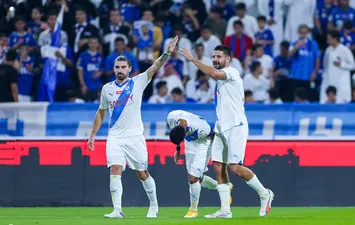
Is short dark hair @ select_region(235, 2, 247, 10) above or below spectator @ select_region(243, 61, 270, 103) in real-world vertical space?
above

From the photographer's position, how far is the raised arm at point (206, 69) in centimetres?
1315

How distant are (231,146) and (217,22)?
929 cm

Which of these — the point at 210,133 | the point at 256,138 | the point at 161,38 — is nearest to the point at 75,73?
the point at 161,38

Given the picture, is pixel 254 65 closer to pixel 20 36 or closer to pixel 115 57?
pixel 115 57

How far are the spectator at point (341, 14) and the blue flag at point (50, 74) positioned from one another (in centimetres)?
598

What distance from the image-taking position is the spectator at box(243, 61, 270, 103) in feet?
69.8

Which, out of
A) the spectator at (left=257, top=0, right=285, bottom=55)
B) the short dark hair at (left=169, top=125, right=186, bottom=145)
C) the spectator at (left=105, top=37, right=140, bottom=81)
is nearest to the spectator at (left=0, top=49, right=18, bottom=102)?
the spectator at (left=105, top=37, right=140, bottom=81)

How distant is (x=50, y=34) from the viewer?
73.9 feet

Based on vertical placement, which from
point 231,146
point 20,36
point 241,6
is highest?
point 241,6

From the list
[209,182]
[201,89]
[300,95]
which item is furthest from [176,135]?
[201,89]

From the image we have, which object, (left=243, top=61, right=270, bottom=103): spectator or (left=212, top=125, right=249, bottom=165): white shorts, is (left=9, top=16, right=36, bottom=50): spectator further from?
(left=212, top=125, right=249, bottom=165): white shorts

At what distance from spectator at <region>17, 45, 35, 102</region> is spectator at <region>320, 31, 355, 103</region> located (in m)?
6.27

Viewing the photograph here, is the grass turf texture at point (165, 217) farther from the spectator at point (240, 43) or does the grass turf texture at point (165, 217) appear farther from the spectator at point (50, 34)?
the spectator at point (50, 34)

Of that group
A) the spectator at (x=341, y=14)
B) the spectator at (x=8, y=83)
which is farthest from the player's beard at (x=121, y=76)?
the spectator at (x=341, y=14)
